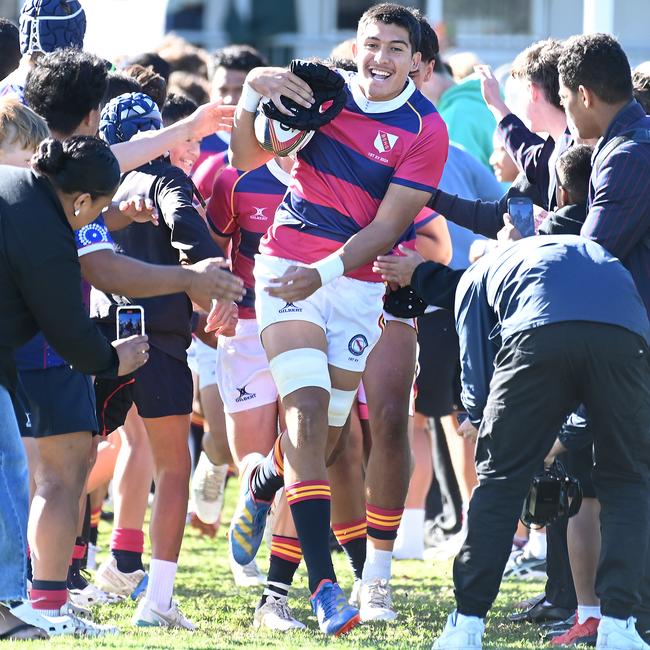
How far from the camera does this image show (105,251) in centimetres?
533

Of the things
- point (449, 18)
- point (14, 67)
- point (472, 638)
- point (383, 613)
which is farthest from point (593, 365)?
point (449, 18)

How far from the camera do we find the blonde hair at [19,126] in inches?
206

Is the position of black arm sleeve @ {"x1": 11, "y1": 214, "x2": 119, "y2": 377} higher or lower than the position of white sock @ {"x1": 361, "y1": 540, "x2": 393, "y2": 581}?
higher

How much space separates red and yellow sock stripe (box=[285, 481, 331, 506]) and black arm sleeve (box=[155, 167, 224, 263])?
1056 millimetres

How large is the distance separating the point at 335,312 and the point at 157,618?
4.67 feet

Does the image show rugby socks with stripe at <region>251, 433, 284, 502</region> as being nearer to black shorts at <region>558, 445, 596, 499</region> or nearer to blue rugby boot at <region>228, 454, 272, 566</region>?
blue rugby boot at <region>228, 454, 272, 566</region>

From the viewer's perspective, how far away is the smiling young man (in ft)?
17.6

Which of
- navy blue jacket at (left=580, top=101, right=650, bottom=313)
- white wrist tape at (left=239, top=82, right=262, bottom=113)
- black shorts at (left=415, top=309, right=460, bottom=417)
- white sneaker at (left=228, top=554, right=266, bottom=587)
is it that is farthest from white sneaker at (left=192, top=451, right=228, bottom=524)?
navy blue jacket at (left=580, top=101, right=650, bottom=313)

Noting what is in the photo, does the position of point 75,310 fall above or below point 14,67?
below

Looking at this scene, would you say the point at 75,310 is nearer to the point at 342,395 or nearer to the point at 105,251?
the point at 105,251

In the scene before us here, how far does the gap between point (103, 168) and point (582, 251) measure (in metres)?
1.71

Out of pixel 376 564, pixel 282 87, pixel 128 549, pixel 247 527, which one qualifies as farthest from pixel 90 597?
pixel 282 87

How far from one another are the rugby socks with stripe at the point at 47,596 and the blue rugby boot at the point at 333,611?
98 cm

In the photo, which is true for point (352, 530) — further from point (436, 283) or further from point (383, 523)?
point (436, 283)
